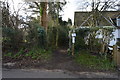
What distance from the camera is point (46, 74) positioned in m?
4.73

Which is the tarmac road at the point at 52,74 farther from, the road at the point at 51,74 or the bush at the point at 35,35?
the bush at the point at 35,35

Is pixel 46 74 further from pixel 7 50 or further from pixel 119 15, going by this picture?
pixel 119 15

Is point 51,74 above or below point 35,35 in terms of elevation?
below

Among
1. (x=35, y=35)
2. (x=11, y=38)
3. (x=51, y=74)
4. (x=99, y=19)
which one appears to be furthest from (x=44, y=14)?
(x=51, y=74)

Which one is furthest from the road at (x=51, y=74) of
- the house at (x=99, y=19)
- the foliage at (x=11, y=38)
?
the house at (x=99, y=19)

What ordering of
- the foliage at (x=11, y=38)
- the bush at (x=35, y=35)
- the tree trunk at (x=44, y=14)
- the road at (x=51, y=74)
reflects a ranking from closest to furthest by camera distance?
the road at (x=51, y=74) < the foliage at (x=11, y=38) < the bush at (x=35, y=35) < the tree trunk at (x=44, y=14)

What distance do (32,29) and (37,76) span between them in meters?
4.86

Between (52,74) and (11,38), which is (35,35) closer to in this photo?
(11,38)

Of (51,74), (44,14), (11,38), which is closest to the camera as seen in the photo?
(51,74)

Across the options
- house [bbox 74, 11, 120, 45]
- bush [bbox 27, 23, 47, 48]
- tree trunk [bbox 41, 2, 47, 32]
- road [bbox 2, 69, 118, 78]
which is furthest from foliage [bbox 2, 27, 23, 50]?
house [bbox 74, 11, 120, 45]

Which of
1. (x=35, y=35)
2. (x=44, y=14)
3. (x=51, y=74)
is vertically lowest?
(x=51, y=74)

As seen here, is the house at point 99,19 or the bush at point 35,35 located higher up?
the house at point 99,19

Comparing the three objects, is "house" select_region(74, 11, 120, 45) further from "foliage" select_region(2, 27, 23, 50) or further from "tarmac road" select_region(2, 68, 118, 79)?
"foliage" select_region(2, 27, 23, 50)

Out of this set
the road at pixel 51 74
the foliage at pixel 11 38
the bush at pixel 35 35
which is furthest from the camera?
the bush at pixel 35 35
